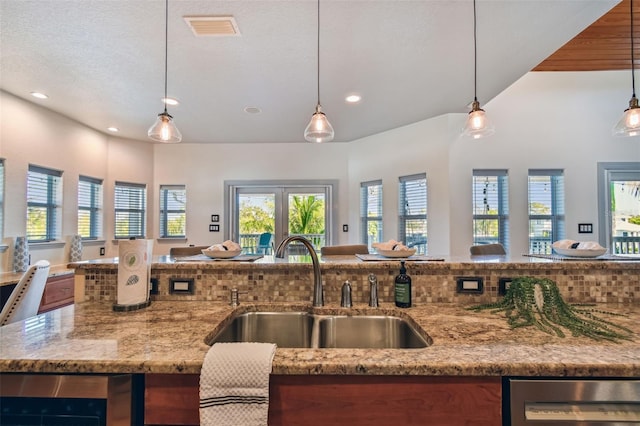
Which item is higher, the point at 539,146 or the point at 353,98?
the point at 353,98

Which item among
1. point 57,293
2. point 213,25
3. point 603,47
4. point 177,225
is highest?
point 603,47

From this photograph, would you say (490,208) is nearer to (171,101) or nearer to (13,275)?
(171,101)

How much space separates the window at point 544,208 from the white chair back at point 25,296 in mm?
4941

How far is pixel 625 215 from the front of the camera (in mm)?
3867

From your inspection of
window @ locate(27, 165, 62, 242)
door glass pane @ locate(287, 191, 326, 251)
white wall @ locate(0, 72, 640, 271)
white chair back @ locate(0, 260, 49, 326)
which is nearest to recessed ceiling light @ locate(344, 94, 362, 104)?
white wall @ locate(0, 72, 640, 271)

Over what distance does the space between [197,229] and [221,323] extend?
4300 mm

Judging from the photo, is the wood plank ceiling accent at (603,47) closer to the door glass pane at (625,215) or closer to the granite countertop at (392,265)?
the door glass pane at (625,215)

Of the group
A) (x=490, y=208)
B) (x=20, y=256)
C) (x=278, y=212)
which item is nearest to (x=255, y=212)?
(x=278, y=212)

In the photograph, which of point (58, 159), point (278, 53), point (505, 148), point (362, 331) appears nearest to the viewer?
point (362, 331)

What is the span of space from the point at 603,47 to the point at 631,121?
2057mm

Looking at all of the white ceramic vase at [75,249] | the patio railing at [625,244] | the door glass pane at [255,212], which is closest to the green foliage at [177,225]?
the door glass pane at [255,212]

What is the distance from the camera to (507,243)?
12.8 ft

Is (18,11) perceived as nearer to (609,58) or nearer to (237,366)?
(237,366)

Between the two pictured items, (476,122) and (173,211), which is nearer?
(476,122)
